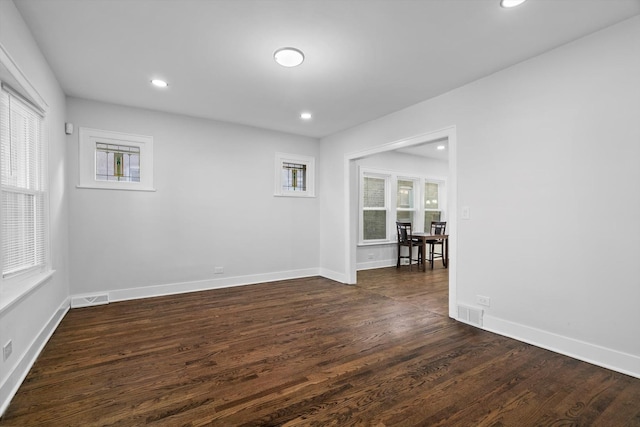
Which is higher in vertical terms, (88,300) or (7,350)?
(7,350)

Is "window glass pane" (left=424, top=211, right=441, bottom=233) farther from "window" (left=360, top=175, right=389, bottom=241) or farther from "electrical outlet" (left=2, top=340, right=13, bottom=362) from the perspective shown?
"electrical outlet" (left=2, top=340, right=13, bottom=362)

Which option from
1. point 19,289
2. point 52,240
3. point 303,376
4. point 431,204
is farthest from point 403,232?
point 19,289

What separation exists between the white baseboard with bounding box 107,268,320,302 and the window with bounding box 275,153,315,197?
4.84ft

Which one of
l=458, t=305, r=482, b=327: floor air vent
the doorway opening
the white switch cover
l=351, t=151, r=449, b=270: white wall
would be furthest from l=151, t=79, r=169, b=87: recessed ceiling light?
l=458, t=305, r=482, b=327: floor air vent

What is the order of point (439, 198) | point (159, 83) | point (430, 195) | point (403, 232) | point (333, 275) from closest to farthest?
1. point (159, 83)
2. point (333, 275)
3. point (403, 232)
4. point (430, 195)
5. point (439, 198)

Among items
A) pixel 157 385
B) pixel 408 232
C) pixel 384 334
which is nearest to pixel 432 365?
pixel 384 334

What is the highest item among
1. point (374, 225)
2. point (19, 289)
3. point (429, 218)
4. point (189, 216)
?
point (189, 216)

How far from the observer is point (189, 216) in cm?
464

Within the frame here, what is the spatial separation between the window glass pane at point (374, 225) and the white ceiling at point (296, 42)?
3.23 meters

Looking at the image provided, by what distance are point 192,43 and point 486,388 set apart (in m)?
3.57

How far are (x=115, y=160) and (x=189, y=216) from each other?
1.23 metres

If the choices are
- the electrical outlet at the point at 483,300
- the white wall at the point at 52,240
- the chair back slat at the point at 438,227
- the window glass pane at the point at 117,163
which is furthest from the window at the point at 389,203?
the white wall at the point at 52,240

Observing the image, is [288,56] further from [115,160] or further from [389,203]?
[389,203]

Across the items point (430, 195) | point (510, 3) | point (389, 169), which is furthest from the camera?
point (430, 195)
